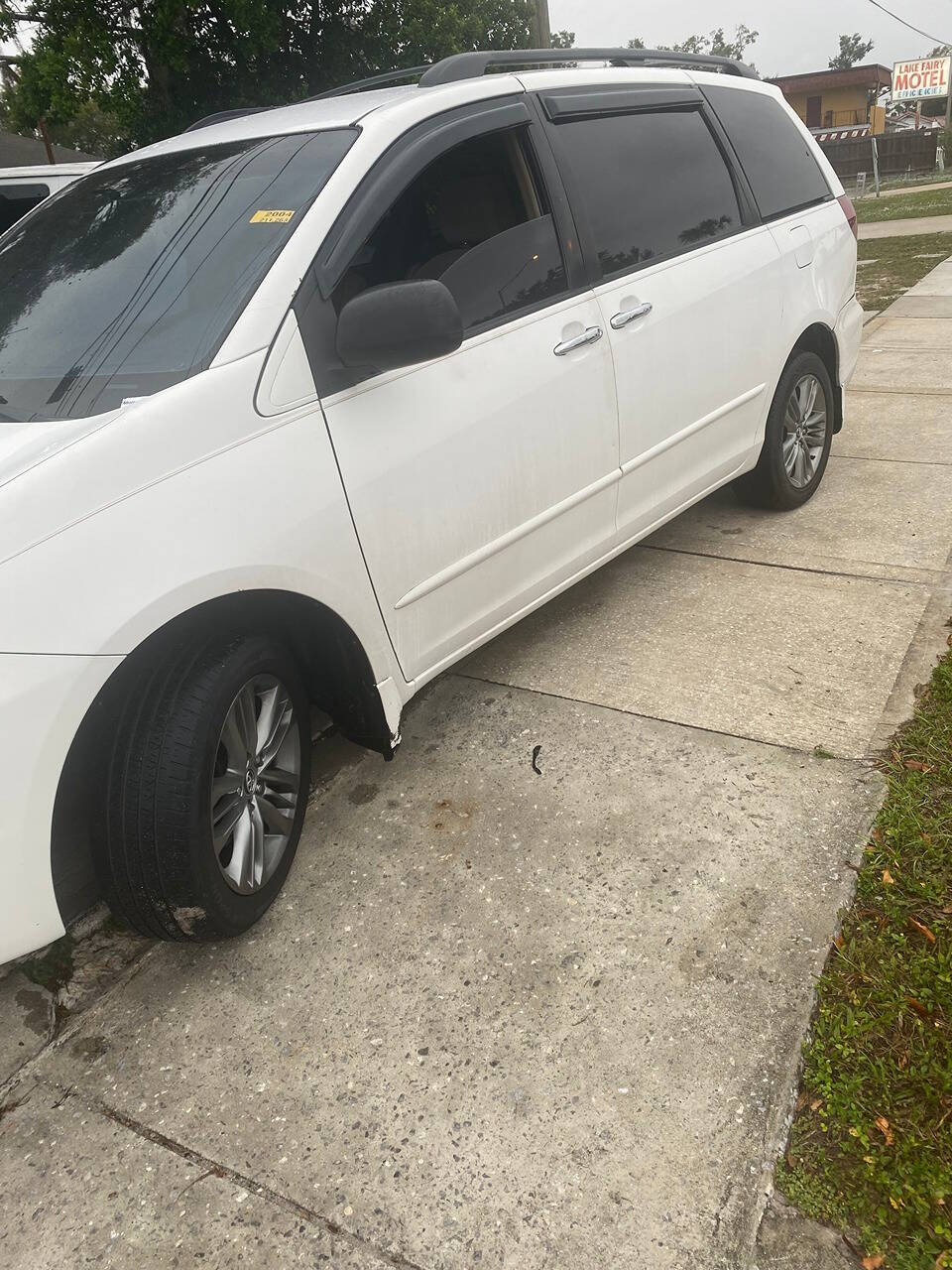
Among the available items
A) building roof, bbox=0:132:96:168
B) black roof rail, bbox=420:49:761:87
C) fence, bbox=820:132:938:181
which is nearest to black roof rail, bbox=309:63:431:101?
black roof rail, bbox=420:49:761:87

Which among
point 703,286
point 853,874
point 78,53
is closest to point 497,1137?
point 853,874

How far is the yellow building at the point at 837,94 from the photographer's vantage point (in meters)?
51.7

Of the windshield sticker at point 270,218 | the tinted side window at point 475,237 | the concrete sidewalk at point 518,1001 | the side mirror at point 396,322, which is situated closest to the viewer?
the concrete sidewalk at point 518,1001

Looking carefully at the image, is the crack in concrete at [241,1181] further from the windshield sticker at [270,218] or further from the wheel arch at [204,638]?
the windshield sticker at [270,218]

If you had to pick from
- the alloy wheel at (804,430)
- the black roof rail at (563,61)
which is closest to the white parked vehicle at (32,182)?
the black roof rail at (563,61)

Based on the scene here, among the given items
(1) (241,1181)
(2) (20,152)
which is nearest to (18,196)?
(1) (241,1181)

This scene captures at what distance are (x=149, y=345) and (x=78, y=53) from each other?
11.4 m

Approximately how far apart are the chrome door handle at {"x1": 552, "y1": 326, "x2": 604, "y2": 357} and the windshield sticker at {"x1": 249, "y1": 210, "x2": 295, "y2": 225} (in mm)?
912

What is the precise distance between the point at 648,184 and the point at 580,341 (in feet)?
2.72

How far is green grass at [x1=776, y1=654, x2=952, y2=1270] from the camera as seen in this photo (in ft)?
5.78

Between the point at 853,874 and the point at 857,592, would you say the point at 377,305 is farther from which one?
the point at 857,592

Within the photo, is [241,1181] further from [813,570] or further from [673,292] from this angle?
[813,570]

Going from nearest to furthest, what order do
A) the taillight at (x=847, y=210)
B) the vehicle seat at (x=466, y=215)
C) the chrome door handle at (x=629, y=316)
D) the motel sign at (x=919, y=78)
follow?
the vehicle seat at (x=466, y=215)
the chrome door handle at (x=629, y=316)
the taillight at (x=847, y=210)
the motel sign at (x=919, y=78)

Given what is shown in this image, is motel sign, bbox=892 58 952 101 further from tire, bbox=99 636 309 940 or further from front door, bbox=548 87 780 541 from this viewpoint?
tire, bbox=99 636 309 940
